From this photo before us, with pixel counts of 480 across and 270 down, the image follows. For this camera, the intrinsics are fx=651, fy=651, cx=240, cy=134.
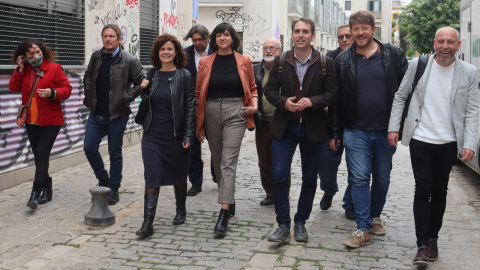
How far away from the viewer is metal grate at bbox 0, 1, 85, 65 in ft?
28.3

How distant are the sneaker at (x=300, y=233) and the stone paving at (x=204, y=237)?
0.21 feet

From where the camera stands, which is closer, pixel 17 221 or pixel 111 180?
pixel 17 221

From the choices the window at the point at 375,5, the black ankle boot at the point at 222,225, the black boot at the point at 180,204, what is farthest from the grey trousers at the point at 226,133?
the window at the point at 375,5

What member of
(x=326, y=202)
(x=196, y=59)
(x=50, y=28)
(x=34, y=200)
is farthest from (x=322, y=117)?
(x=50, y=28)

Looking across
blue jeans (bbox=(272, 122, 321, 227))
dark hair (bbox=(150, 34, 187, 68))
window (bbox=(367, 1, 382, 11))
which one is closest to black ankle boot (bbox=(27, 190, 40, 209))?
dark hair (bbox=(150, 34, 187, 68))

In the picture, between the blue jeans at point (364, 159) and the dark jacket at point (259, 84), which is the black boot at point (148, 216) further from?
the blue jeans at point (364, 159)

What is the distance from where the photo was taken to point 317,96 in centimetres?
577

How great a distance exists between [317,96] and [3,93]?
4461mm

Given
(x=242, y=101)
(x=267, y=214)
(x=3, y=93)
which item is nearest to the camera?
(x=242, y=101)

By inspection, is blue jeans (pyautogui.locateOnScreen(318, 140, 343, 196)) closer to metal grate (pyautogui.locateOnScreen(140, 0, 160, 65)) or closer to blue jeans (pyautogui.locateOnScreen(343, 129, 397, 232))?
blue jeans (pyautogui.locateOnScreen(343, 129, 397, 232))

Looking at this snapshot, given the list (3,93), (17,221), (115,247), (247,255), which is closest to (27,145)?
(3,93)

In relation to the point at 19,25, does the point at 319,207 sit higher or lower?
lower

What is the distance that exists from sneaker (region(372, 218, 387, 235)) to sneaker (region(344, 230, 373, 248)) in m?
0.39

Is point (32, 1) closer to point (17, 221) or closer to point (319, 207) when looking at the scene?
point (17, 221)
